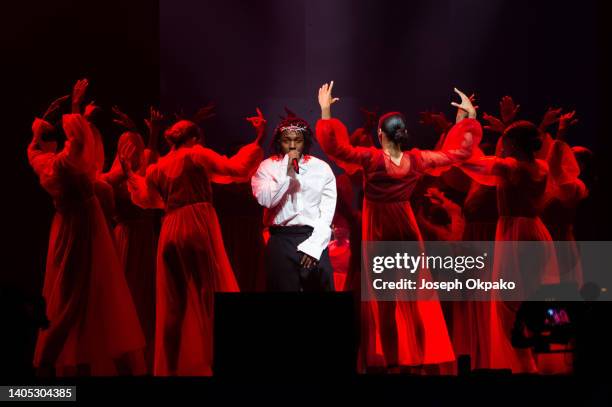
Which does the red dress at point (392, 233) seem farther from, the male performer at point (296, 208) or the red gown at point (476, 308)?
the red gown at point (476, 308)

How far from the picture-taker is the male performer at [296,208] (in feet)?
22.0

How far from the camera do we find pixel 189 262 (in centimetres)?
693

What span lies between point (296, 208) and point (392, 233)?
0.72 meters

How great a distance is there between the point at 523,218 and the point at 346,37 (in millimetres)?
1941

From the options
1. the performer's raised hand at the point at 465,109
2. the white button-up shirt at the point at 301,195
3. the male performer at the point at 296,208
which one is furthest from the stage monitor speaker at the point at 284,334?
the performer's raised hand at the point at 465,109

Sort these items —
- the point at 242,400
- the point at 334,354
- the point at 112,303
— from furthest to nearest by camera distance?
the point at 112,303 < the point at 242,400 < the point at 334,354

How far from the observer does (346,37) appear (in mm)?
7477

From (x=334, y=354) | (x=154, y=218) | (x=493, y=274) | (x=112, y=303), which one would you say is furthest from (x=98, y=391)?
(x=493, y=274)

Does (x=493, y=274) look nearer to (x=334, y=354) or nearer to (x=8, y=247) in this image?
(x=334, y=354)

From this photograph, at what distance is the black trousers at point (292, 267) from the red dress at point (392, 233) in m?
0.41

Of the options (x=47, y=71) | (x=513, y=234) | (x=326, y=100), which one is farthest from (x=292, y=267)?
(x=47, y=71)

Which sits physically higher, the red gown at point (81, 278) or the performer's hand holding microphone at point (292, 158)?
the performer's hand holding microphone at point (292, 158)

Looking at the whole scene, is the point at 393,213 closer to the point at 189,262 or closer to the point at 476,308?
the point at 476,308

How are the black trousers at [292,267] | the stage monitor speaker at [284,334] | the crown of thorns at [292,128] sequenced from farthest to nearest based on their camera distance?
the crown of thorns at [292,128] < the black trousers at [292,267] < the stage monitor speaker at [284,334]
